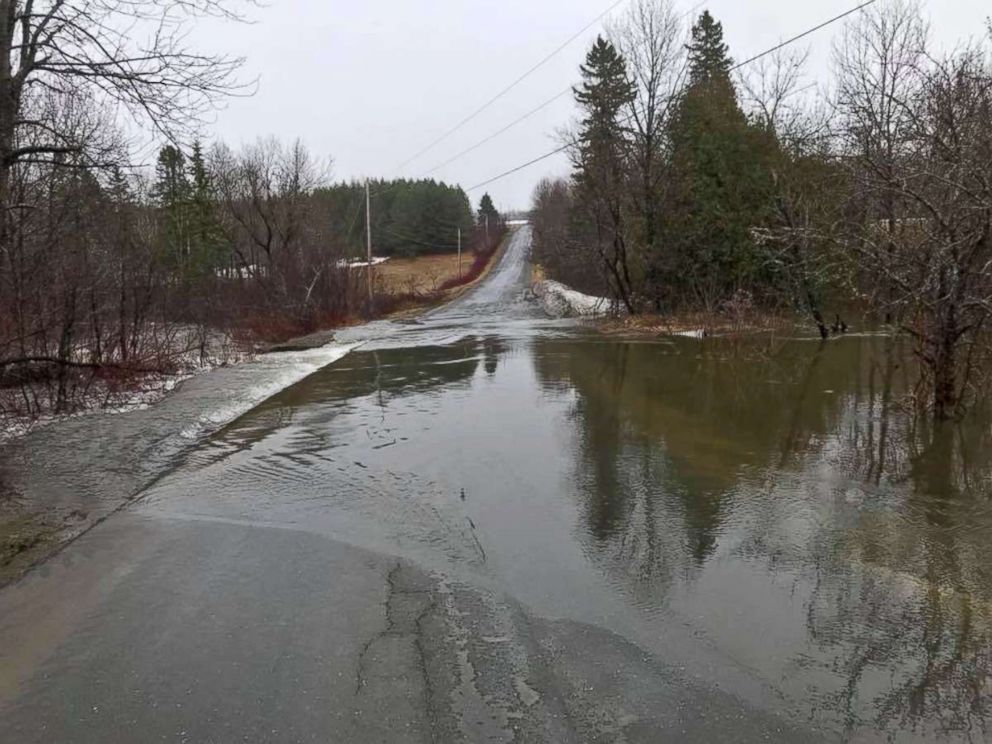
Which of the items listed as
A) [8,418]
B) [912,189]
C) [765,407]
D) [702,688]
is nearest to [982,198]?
[912,189]

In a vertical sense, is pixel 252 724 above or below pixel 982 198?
below

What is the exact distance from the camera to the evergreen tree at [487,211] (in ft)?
419

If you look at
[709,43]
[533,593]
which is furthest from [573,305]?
[533,593]

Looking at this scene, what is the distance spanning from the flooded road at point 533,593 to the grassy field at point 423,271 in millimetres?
49604

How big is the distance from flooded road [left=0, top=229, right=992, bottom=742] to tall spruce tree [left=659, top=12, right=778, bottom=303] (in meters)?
18.7

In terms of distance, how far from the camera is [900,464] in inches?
297

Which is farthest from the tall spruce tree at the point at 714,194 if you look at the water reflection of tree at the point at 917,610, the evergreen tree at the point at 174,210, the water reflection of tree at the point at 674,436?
the water reflection of tree at the point at 917,610

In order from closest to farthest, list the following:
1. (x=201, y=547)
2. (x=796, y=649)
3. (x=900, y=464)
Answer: (x=796, y=649) → (x=201, y=547) → (x=900, y=464)

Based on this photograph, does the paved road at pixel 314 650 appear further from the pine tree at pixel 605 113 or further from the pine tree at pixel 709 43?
the pine tree at pixel 709 43

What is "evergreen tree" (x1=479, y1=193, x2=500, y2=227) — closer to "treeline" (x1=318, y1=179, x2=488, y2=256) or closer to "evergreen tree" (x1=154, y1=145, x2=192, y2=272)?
"treeline" (x1=318, y1=179, x2=488, y2=256)

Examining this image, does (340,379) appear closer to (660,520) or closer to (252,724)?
(660,520)

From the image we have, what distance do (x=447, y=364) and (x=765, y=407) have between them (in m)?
8.54

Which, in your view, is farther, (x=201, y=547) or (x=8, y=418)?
(x=8, y=418)

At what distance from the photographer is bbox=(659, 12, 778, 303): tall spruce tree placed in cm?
2722
